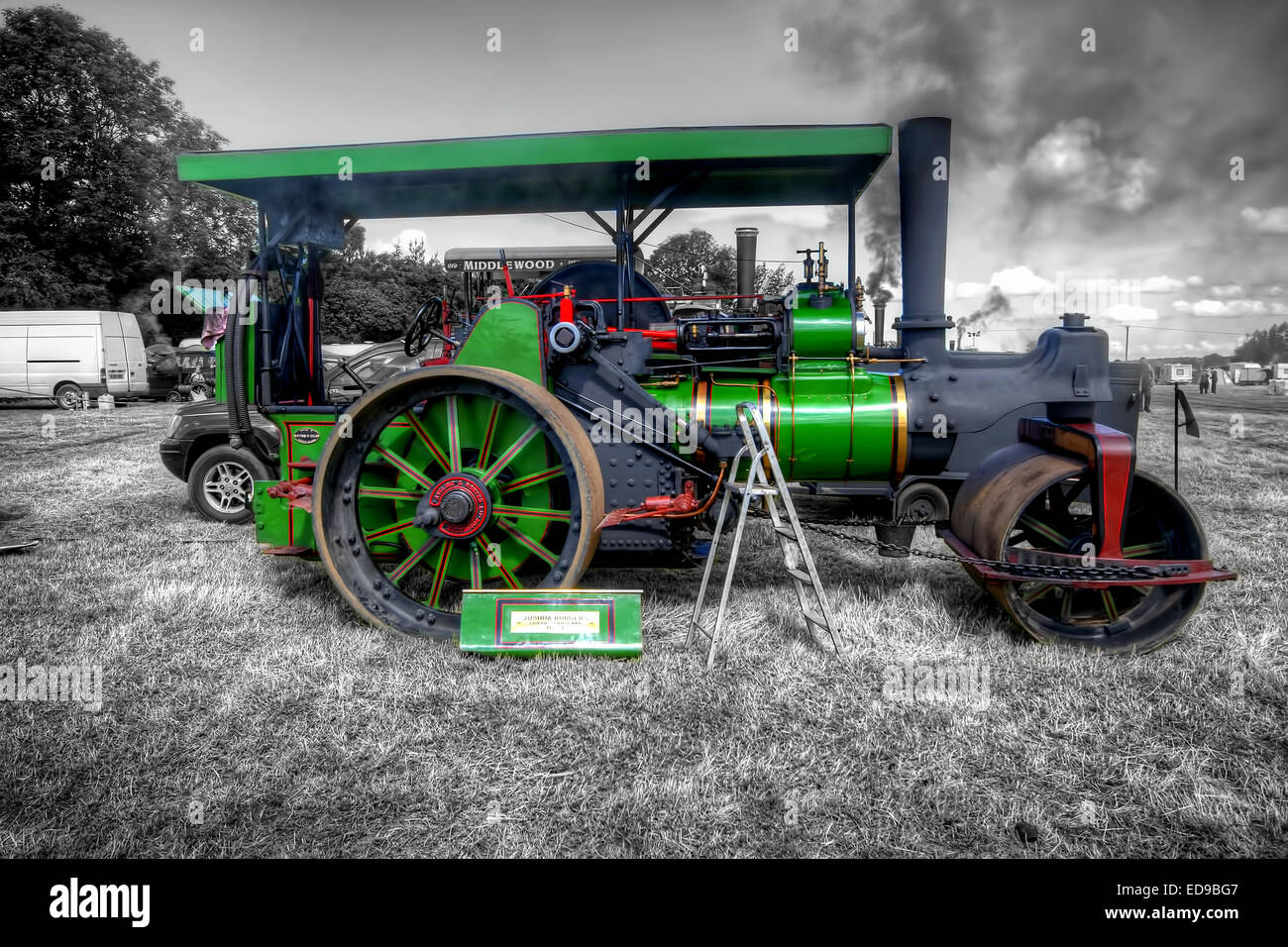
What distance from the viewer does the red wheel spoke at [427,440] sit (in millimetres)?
4051

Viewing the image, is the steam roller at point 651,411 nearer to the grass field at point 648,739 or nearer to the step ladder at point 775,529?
the step ladder at point 775,529

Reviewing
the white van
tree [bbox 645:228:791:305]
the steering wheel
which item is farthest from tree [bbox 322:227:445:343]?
the steering wheel

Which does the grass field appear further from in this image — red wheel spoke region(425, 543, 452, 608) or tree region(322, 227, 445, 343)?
tree region(322, 227, 445, 343)

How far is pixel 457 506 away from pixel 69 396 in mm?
19143

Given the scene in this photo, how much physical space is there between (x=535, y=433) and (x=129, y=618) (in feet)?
8.19

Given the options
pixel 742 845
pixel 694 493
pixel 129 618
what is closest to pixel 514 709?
pixel 742 845

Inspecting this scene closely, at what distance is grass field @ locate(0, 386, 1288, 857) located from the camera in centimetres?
255

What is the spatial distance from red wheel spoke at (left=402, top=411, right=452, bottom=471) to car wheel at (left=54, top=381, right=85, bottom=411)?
18405 mm

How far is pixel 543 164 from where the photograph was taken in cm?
420

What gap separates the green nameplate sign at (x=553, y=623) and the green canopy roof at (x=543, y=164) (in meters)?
2.13

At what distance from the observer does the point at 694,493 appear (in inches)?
172

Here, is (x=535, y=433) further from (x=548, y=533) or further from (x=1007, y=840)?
(x=1007, y=840)

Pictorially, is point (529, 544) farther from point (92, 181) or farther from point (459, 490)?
point (92, 181)

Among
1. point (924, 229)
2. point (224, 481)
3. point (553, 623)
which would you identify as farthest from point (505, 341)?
point (224, 481)
